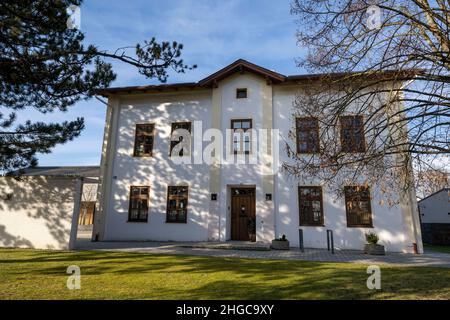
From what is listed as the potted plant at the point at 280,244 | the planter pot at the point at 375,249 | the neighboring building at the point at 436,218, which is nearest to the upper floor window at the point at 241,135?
the potted plant at the point at 280,244

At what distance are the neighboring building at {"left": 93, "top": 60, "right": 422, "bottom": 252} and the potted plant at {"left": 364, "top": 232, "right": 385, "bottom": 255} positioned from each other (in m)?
0.82

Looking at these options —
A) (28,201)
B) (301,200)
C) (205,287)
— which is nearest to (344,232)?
(301,200)

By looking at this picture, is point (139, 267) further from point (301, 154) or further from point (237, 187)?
point (301, 154)

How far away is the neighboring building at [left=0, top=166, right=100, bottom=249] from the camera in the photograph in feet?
35.6

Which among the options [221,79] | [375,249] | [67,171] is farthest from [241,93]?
[67,171]

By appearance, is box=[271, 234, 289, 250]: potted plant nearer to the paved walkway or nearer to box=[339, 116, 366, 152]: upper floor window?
the paved walkway

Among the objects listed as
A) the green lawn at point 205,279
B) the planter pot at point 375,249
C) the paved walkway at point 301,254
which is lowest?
the green lawn at point 205,279

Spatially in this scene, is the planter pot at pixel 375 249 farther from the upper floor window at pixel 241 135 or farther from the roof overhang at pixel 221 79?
the roof overhang at pixel 221 79

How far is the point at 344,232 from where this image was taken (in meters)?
12.2

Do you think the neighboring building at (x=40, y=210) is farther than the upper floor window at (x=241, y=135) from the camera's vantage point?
No

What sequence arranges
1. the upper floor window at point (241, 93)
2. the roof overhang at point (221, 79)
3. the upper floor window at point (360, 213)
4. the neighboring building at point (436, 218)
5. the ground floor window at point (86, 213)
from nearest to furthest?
1. the upper floor window at point (360, 213)
2. the roof overhang at point (221, 79)
3. the upper floor window at point (241, 93)
4. the neighboring building at point (436, 218)
5. the ground floor window at point (86, 213)

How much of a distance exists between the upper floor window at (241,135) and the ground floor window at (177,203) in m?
3.27

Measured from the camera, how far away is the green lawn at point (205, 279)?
487 centimetres

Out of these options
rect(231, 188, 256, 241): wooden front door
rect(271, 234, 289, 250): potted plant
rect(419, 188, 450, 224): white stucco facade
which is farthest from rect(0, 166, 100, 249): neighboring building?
rect(419, 188, 450, 224): white stucco facade
